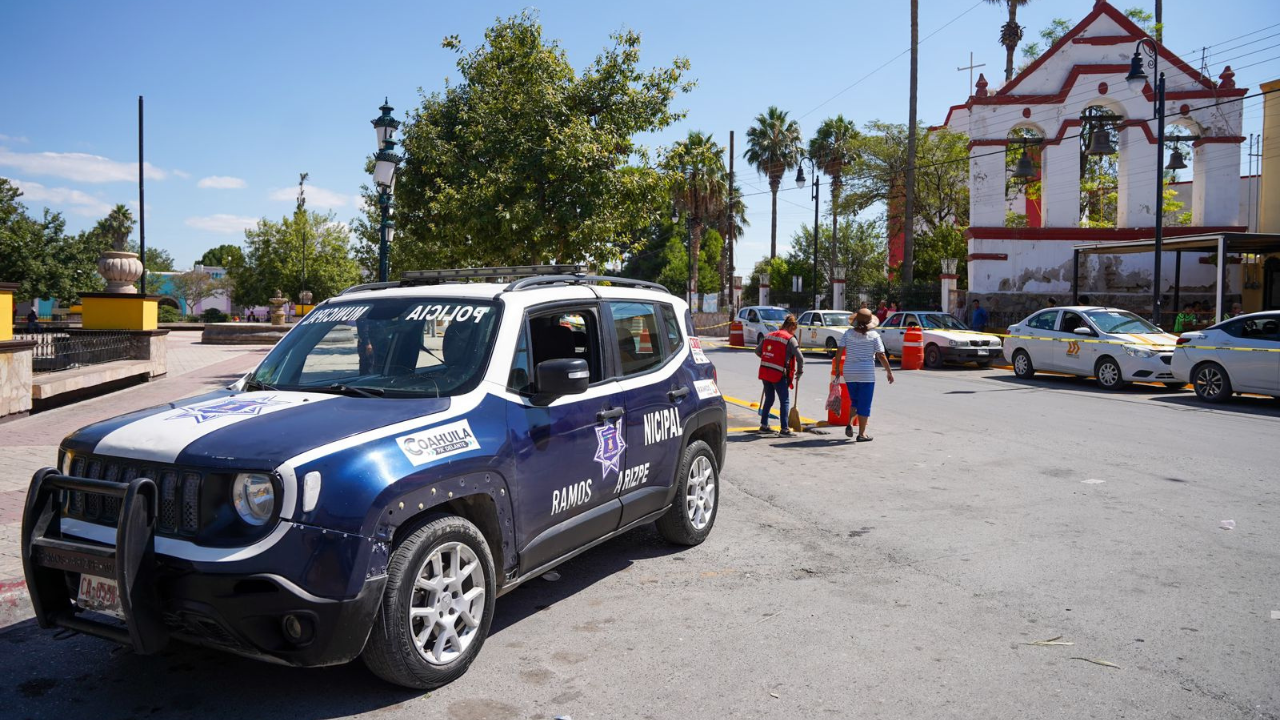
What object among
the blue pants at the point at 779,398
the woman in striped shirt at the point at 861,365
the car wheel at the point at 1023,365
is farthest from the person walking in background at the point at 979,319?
the woman in striped shirt at the point at 861,365

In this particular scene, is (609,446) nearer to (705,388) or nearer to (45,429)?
(705,388)

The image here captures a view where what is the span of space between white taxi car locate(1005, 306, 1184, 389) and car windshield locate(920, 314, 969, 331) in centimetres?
441

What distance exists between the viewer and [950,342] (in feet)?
77.4

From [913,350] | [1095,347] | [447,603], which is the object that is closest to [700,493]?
[447,603]

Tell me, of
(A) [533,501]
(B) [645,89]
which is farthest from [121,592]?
Result: (B) [645,89]

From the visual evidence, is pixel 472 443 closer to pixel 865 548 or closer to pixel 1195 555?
pixel 865 548

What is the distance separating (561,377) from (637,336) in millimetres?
1428

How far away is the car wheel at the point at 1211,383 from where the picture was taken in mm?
15062

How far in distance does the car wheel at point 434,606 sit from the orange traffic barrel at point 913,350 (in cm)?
2047

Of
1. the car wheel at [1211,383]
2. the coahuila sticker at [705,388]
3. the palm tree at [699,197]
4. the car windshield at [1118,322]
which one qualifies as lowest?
the car wheel at [1211,383]

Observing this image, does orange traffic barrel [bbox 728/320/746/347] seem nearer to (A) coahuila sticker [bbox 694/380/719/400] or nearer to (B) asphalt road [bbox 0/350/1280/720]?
(B) asphalt road [bbox 0/350/1280/720]

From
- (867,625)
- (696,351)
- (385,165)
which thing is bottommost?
(867,625)

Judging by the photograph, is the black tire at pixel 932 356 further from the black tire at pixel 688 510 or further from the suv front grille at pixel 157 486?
the suv front grille at pixel 157 486

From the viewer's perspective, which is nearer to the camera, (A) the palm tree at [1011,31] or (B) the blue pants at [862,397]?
(B) the blue pants at [862,397]
